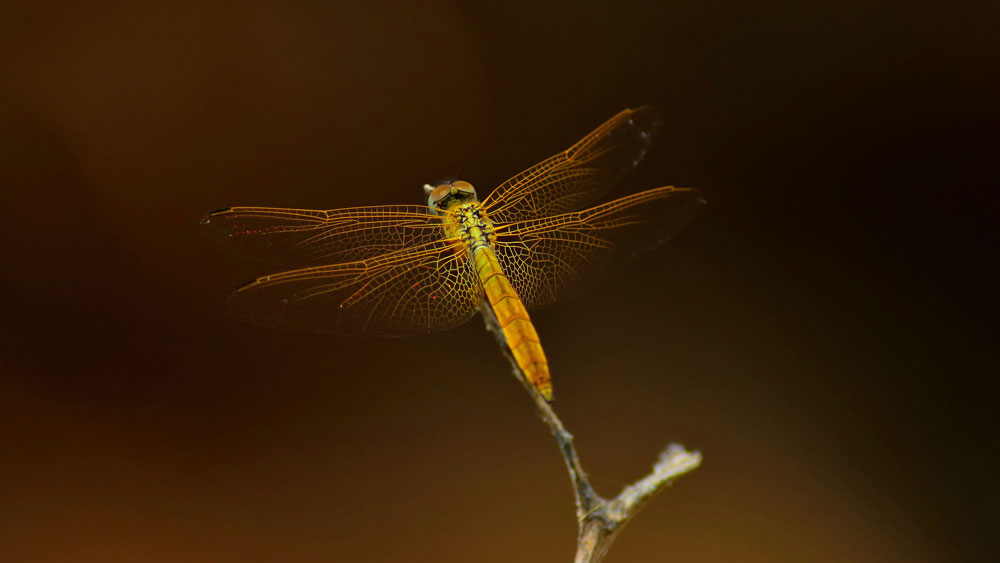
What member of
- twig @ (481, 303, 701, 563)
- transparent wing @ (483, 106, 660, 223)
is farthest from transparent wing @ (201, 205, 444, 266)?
twig @ (481, 303, 701, 563)

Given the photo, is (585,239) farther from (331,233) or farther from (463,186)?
(331,233)

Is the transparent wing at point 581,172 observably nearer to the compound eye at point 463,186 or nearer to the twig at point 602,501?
the compound eye at point 463,186

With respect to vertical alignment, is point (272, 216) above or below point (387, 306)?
above

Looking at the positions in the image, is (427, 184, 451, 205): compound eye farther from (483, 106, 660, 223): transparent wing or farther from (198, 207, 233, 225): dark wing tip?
(198, 207, 233, 225): dark wing tip

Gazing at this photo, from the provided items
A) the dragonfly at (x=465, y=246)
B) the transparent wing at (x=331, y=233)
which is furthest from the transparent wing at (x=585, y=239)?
the transparent wing at (x=331, y=233)

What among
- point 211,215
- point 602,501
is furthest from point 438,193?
point 602,501

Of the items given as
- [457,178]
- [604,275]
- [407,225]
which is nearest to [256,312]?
[407,225]

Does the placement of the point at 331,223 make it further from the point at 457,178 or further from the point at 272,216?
the point at 457,178

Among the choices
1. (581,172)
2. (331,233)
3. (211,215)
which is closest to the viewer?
(211,215)
